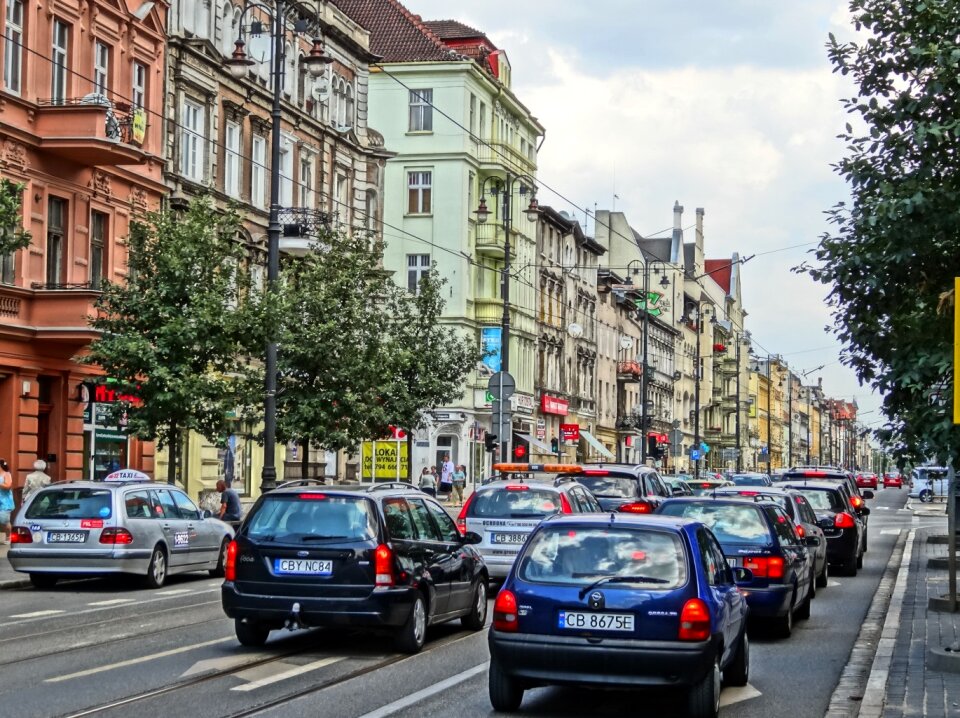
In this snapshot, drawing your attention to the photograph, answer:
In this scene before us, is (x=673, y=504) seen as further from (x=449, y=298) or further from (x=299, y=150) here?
(x=449, y=298)

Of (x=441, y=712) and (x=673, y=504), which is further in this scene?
(x=673, y=504)

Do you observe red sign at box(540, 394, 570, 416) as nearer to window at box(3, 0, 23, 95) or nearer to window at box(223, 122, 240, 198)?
window at box(223, 122, 240, 198)

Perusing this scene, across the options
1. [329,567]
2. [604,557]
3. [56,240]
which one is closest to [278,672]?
[329,567]

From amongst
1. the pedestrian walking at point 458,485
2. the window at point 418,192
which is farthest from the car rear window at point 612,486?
the window at point 418,192

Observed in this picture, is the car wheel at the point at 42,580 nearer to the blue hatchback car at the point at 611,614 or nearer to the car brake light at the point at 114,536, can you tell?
the car brake light at the point at 114,536

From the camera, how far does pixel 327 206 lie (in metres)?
51.7

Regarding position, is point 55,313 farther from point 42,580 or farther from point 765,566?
point 765,566

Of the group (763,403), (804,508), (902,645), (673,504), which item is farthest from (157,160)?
(763,403)

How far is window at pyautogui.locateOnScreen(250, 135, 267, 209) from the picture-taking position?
4603 cm

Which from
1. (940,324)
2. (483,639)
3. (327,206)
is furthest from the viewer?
(327,206)

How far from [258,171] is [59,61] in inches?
477

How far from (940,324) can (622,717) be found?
5.62 meters

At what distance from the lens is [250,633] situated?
1505 centimetres

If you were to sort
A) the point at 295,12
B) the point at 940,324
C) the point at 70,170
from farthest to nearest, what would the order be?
the point at 295,12 → the point at 70,170 → the point at 940,324
